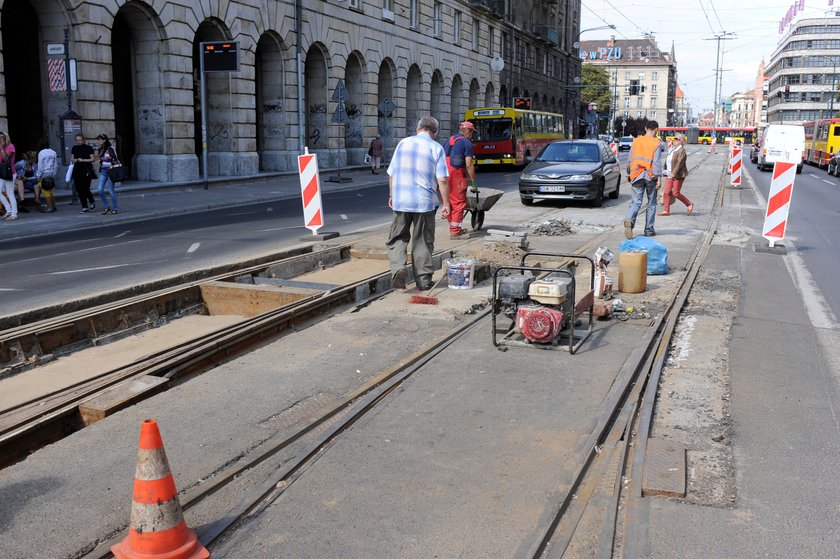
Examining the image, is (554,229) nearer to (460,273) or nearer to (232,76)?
(460,273)

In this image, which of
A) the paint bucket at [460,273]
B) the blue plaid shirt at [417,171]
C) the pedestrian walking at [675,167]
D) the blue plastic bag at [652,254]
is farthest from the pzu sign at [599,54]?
the blue plaid shirt at [417,171]

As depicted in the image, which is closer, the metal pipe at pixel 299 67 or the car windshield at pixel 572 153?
the car windshield at pixel 572 153

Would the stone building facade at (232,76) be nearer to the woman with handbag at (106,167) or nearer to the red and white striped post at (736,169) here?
the woman with handbag at (106,167)

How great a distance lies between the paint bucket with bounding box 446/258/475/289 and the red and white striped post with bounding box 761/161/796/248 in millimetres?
5568

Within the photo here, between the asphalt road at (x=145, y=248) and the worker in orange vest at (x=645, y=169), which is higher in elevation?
the worker in orange vest at (x=645, y=169)

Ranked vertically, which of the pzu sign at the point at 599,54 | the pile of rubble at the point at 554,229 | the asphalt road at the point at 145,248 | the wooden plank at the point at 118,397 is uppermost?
the pzu sign at the point at 599,54

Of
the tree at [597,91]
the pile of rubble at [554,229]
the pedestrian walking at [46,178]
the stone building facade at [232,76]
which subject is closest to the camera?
the pile of rubble at [554,229]

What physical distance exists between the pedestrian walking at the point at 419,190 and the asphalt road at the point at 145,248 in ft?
9.41

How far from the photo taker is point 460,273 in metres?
8.97

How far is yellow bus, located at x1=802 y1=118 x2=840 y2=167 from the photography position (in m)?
45.7

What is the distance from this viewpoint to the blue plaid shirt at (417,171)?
8609 mm

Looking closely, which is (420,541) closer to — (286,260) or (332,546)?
(332,546)

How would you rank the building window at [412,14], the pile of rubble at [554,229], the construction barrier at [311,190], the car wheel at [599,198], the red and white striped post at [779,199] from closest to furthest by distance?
the red and white striped post at [779,199] → the construction barrier at [311,190] → the pile of rubble at [554,229] → the car wheel at [599,198] → the building window at [412,14]

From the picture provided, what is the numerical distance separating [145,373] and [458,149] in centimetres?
836
